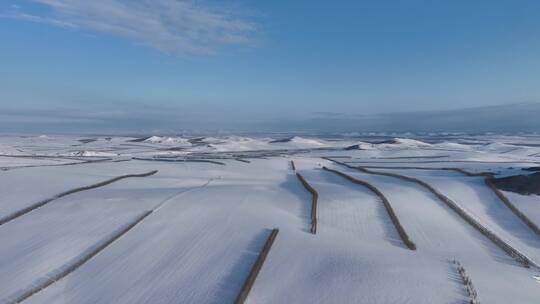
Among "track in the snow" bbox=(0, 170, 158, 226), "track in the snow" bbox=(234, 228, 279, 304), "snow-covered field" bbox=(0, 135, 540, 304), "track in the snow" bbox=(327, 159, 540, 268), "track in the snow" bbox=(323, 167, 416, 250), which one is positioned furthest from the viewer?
"track in the snow" bbox=(0, 170, 158, 226)

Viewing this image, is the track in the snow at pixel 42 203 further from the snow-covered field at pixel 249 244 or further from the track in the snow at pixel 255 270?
the track in the snow at pixel 255 270

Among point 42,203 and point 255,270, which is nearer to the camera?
point 255,270

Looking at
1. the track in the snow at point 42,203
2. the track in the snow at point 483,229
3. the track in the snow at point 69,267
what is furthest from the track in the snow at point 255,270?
the track in the snow at point 42,203

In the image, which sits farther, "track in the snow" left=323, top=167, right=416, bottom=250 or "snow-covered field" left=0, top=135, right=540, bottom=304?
"track in the snow" left=323, top=167, right=416, bottom=250

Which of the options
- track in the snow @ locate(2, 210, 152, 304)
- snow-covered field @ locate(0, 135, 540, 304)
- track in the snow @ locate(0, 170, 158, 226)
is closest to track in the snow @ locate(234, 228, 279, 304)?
snow-covered field @ locate(0, 135, 540, 304)

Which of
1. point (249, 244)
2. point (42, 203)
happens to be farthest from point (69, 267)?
point (42, 203)

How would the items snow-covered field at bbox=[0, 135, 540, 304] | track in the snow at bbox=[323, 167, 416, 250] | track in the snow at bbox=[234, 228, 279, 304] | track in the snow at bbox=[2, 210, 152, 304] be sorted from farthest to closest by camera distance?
1. track in the snow at bbox=[323, 167, 416, 250]
2. snow-covered field at bbox=[0, 135, 540, 304]
3. track in the snow at bbox=[2, 210, 152, 304]
4. track in the snow at bbox=[234, 228, 279, 304]

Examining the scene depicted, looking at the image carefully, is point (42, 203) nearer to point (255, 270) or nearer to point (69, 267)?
point (69, 267)

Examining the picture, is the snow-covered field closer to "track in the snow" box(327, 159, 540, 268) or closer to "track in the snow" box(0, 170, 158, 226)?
"track in the snow" box(0, 170, 158, 226)

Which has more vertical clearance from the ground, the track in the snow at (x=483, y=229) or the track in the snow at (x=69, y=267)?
the track in the snow at (x=69, y=267)

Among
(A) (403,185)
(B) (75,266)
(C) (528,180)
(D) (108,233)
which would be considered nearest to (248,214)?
(D) (108,233)

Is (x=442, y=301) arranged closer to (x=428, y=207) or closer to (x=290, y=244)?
(x=290, y=244)
